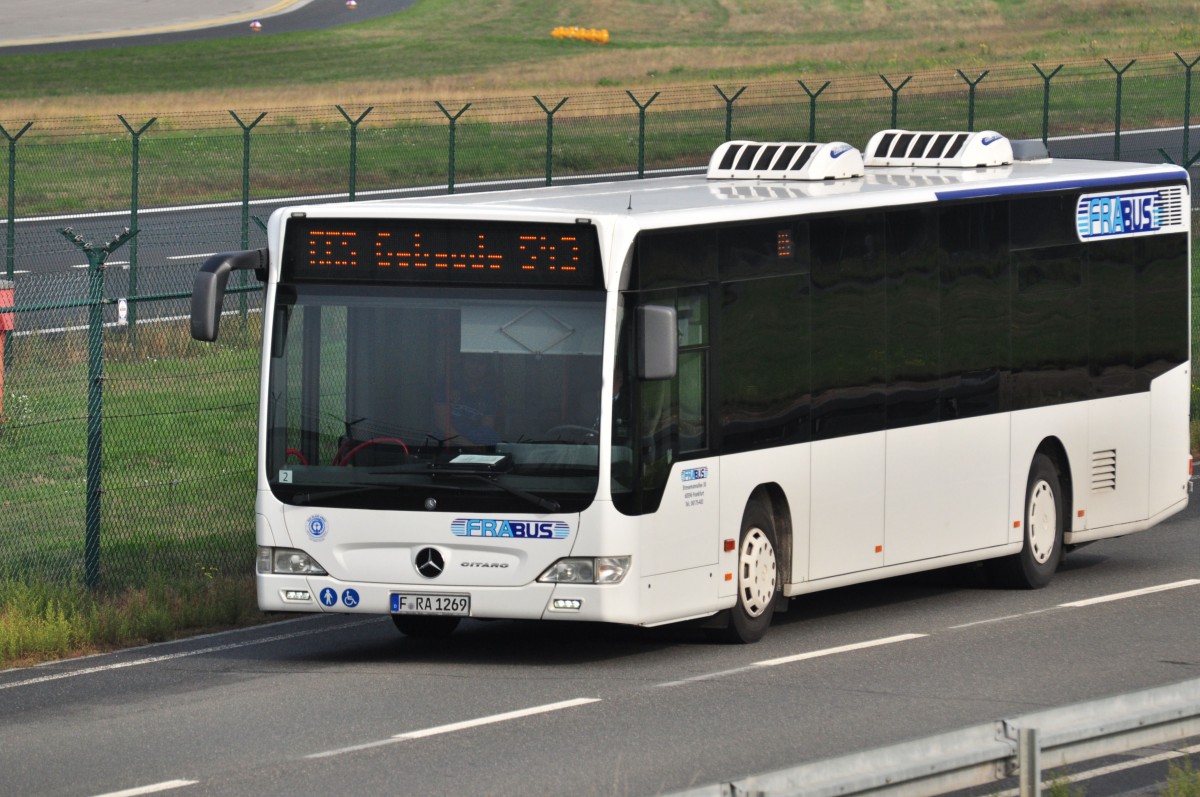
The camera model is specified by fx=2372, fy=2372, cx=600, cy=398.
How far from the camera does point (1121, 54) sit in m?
64.8

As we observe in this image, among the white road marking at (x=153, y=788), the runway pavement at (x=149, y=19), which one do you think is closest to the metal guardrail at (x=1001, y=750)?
the white road marking at (x=153, y=788)

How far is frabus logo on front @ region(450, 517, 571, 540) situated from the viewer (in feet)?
41.0

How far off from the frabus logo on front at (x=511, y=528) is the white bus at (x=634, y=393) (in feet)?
0.04

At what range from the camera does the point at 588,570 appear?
12492mm

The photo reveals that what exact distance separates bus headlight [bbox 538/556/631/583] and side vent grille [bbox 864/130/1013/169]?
521 centimetres

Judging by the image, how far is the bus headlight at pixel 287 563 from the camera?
1293cm

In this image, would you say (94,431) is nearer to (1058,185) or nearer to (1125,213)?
(1058,185)

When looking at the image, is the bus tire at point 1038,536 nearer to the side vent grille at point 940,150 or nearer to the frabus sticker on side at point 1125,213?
the frabus sticker on side at point 1125,213

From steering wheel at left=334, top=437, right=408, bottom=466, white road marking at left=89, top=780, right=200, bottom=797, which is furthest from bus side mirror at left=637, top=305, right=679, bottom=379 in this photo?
white road marking at left=89, top=780, right=200, bottom=797

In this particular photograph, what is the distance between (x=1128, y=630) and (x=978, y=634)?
2.88 feet

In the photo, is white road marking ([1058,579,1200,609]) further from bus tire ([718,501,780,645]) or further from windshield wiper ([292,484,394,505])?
windshield wiper ([292,484,394,505])

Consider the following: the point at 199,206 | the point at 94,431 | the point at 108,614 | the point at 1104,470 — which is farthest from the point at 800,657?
the point at 199,206

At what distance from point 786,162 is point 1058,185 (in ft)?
6.54

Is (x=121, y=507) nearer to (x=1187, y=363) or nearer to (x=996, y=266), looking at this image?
(x=996, y=266)
